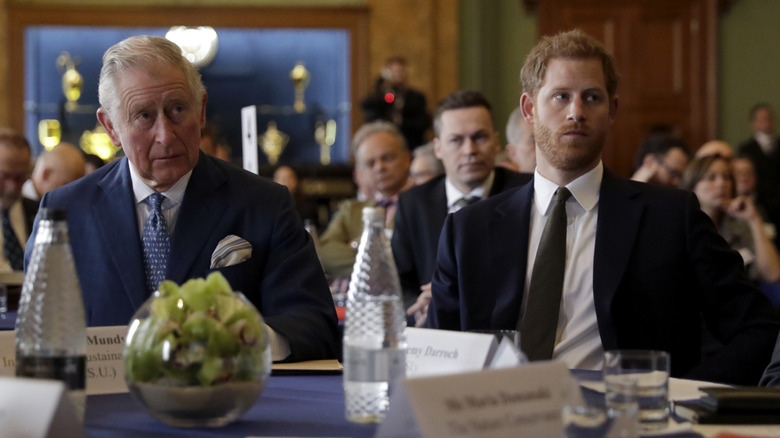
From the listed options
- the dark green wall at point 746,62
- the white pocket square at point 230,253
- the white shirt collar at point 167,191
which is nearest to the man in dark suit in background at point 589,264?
the white pocket square at point 230,253

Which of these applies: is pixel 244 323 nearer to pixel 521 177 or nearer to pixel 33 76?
pixel 521 177

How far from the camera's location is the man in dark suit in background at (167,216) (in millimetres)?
2246

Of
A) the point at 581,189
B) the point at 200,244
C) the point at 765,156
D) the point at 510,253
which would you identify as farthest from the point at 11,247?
the point at 765,156

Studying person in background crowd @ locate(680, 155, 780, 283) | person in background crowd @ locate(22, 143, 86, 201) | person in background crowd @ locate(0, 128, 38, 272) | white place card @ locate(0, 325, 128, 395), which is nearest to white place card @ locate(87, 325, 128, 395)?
white place card @ locate(0, 325, 128, 395)

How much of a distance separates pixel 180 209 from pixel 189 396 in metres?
1.06

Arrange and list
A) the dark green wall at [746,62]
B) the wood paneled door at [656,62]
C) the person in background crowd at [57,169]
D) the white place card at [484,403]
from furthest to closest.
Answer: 1. the dark green wall at [746,62]
2. the wood paneled door at [656,62]
3. the person in background crowd at [57,169]
4. the white place card at [484,403]

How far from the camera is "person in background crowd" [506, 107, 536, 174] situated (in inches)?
202

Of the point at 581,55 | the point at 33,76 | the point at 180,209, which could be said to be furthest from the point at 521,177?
the point at 33,76

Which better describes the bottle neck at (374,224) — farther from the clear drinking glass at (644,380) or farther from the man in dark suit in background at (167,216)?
the man in dark suit in background at (167,216)

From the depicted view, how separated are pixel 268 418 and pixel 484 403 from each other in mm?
411

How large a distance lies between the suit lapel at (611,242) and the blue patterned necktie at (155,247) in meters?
0.98

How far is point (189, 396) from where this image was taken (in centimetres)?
130

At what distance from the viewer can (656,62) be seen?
11.1 m

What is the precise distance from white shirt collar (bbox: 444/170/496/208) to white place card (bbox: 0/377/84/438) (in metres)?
3.20
